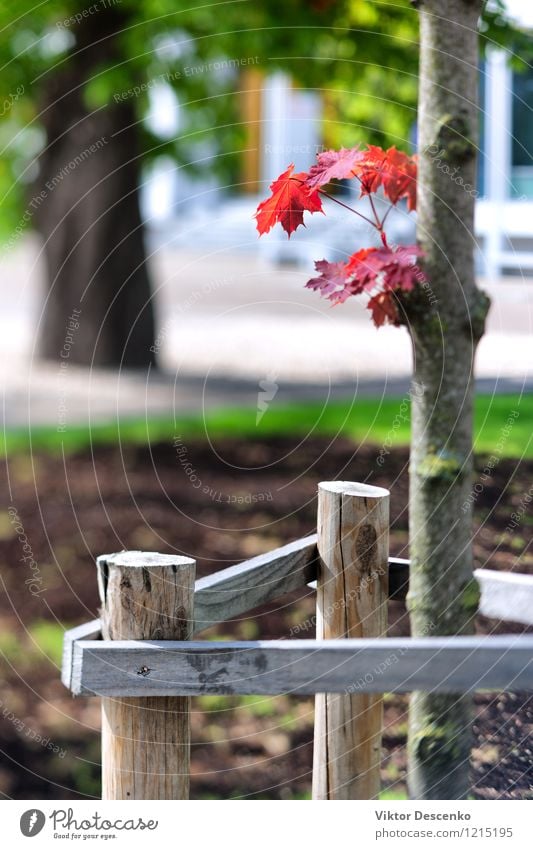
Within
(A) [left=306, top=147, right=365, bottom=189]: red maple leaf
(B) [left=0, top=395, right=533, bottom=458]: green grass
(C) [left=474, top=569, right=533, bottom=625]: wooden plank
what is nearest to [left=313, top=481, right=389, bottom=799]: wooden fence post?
(C) [left=474, top=569, right=533, bottom=625]: wooden plank

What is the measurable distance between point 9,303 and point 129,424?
10262 mm

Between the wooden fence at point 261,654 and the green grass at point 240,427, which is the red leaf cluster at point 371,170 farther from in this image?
the green grass at point 240,427

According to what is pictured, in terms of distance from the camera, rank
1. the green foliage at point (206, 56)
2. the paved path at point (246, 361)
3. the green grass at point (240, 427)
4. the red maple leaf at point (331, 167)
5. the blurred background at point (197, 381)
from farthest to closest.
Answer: the paved path at point (246, 361) → the green grass at point (240, 427) → the green foliage at point (206, 56) → the blurred background at point (197, 381) → the red maple leaf at point (331, 167)

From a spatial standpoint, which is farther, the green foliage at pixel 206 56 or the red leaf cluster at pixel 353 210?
the green foliage at pixel 206 56

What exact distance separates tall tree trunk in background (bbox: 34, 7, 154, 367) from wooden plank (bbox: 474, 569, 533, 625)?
22.9ft

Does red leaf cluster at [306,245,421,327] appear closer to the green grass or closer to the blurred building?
the blurred building

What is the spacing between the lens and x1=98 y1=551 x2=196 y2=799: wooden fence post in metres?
2.15

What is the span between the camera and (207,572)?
5.59 meters

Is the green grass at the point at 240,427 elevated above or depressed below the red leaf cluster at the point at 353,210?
below

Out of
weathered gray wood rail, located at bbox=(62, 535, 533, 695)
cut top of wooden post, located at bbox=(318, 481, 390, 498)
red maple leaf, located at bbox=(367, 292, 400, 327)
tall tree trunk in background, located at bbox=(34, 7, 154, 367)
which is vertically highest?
tall tree trunk in background, located at bbox=(34, 7, 154, 367)

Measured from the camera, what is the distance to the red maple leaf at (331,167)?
2217 mm

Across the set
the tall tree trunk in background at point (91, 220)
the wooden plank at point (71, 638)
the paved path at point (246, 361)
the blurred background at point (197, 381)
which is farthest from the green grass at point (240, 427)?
the wooden plank at point (71, 638)

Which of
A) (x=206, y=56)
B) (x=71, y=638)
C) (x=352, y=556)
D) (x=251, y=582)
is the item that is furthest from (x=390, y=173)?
(x=206, y=56)

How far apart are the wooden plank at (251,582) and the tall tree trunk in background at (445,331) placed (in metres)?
0.25
